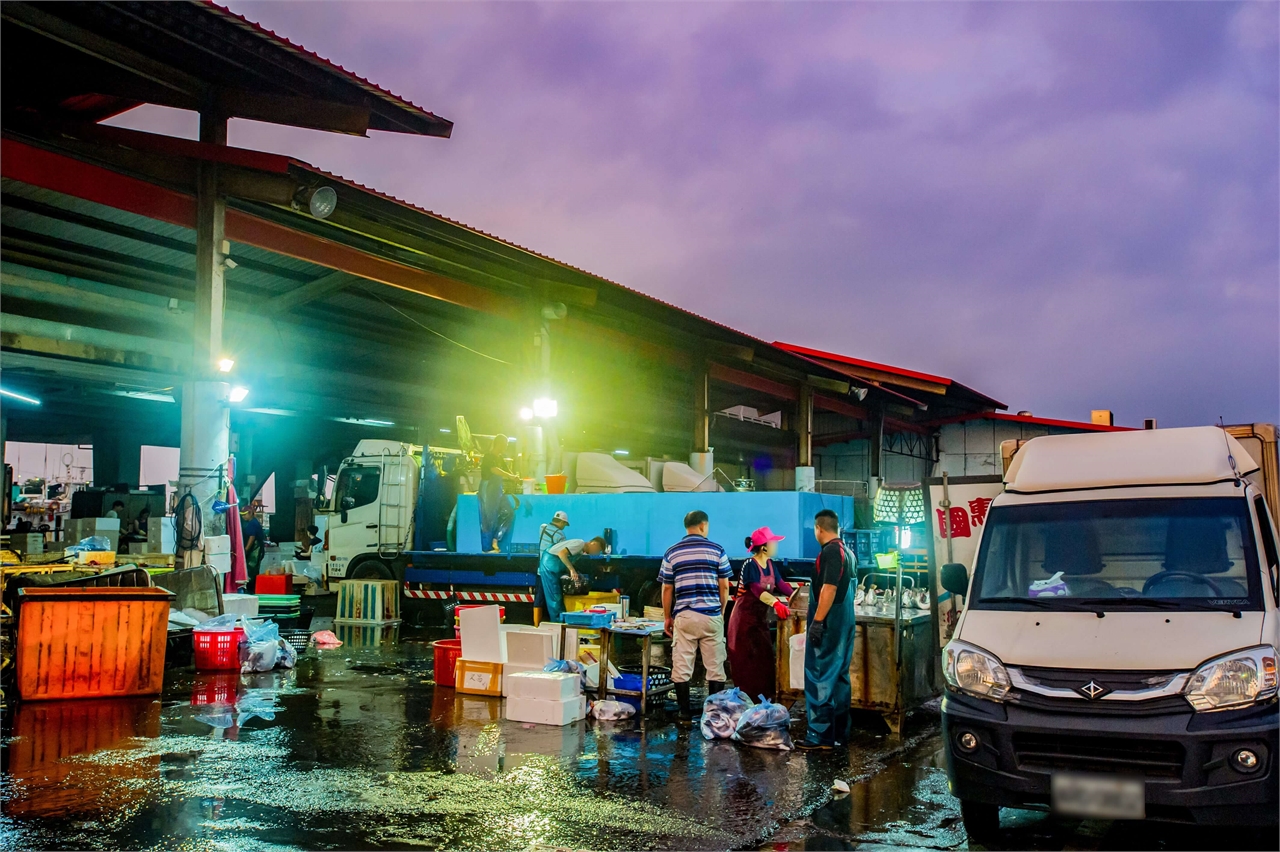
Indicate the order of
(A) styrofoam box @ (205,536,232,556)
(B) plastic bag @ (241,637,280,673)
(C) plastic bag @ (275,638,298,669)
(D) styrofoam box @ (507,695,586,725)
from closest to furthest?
1. (D) styrofoam box @ (507,695,586,725)
2. (B) plastic bag @ (241,637,280,673)
3. (C) plastic bag @ (275,638,298,669)
4. (A) styrofoam box @ (205,536,232,556)

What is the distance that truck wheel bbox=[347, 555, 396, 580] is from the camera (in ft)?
57.8

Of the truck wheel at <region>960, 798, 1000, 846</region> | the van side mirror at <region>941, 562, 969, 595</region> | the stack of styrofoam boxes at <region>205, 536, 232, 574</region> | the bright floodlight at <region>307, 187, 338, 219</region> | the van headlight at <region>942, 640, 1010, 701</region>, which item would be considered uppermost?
the bright floodlight at <region>307, 187, 338, 219</region>

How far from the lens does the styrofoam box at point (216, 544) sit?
1305 cm

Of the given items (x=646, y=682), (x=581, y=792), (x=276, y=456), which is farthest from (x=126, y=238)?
(x=276, y=456)

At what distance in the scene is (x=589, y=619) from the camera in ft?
30.0

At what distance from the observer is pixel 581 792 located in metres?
6.12

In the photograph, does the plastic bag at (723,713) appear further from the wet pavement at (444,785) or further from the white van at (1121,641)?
the white van at (1121,641)

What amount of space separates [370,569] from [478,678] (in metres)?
8.64

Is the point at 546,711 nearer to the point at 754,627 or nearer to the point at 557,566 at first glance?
the point at 754,627

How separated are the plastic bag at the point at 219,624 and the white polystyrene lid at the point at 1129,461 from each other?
9098 mm

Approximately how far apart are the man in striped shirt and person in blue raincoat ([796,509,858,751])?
3.62 feet

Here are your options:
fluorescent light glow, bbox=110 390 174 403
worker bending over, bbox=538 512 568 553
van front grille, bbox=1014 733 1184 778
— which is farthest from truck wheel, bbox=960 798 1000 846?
fluorescent light glow, bbox=110 390 174 403

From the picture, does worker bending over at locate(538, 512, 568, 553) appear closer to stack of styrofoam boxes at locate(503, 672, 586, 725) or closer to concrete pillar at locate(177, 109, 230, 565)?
concrete pillar at locate(177, 109, 230, 565)

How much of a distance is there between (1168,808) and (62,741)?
768cm
